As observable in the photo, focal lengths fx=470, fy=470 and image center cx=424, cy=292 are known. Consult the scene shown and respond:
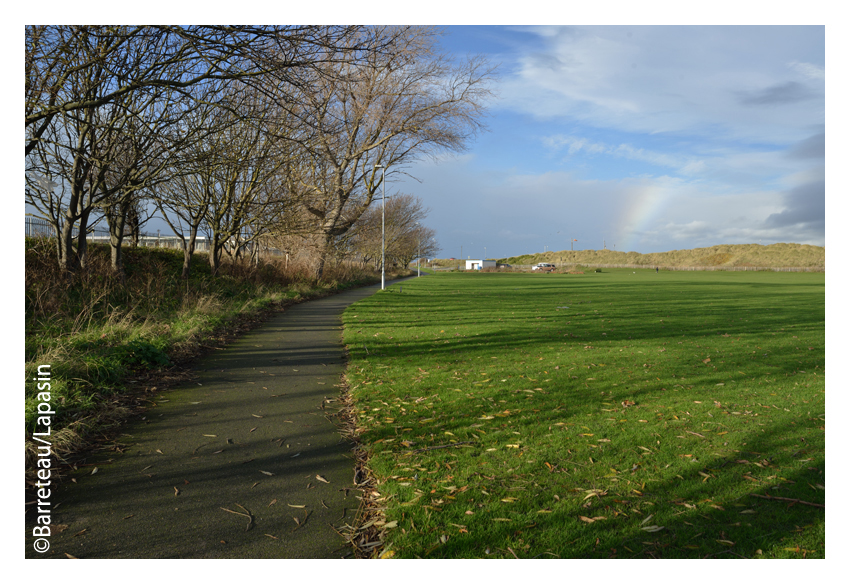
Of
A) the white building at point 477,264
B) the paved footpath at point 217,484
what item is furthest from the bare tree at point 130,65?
the white building at point 477,264

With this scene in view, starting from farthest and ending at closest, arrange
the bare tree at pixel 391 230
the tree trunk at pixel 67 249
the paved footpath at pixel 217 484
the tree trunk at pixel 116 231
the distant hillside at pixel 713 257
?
the distant hillside at pixel 713 257 → the bare tree at pixel 391 230 → the tree trunk at pixel 116 231 → the tree trunk at pixel 67 249 → the paved footpath at pixel 217 484

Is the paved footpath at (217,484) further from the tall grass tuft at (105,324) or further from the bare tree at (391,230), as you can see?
the bare tree at (391,230)

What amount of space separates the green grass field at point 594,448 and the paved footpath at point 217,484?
46 centimetres

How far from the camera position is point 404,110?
26984 mm

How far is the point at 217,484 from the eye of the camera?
3.71m

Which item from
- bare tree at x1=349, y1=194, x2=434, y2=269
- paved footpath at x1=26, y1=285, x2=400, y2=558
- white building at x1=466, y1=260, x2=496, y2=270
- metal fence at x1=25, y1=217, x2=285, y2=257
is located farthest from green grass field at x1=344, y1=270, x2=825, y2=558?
white building at x1=466, y1=260, x2=496, y2=270

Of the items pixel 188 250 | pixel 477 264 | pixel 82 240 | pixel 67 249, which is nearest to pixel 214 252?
Answer: pixel 188 250

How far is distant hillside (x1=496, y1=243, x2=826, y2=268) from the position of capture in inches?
4085

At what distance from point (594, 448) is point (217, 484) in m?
3.28

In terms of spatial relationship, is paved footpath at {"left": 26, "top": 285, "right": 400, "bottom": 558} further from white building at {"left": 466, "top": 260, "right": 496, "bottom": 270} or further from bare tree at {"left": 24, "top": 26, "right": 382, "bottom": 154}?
white building at {"left": 466, "top": 260, "right": 496, "bottom": 270}

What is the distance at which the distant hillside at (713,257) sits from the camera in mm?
103750

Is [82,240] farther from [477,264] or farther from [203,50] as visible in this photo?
[477,264]

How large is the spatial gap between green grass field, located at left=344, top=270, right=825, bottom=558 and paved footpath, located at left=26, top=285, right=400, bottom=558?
0.46 m

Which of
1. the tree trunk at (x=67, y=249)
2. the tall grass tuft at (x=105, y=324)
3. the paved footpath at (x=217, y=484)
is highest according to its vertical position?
the tree trunk at (x=67, y=249)
